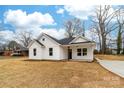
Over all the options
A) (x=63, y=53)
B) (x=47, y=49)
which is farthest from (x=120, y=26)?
(x=47, y=49)

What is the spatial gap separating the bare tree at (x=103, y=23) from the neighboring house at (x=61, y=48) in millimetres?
3902

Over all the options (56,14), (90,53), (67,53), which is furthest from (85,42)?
(56,14)

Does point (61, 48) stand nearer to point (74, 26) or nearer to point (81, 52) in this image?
point (81, 52)

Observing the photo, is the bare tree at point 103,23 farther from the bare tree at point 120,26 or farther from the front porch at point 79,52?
the front porch at point 79,52

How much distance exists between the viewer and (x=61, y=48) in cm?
1730

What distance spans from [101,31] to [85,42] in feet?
15.5

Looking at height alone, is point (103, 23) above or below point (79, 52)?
above

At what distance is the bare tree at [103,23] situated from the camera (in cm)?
1972

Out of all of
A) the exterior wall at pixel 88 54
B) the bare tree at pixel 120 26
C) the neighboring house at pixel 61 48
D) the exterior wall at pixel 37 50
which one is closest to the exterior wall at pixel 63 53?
the neighboring house at pixel 61 48

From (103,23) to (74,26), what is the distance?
4.06 m
